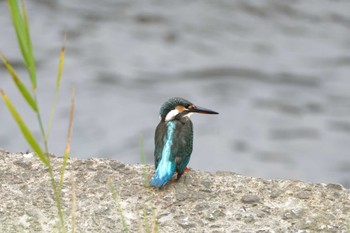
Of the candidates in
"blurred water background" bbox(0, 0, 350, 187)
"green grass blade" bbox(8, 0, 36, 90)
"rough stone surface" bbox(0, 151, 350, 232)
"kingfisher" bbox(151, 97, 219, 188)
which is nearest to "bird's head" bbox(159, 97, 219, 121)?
"kingfisher" bbox(151, 97, 219, 188)

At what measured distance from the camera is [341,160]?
1012 cm

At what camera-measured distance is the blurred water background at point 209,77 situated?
10250 millimetres

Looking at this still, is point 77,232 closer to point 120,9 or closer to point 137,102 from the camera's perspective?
point 137,102

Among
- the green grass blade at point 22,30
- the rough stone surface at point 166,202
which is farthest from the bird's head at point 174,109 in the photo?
the green grass blade at point 22,30

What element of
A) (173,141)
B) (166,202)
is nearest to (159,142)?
(173,141)

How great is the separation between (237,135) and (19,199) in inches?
233

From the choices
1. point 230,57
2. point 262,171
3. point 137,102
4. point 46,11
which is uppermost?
point 46,11

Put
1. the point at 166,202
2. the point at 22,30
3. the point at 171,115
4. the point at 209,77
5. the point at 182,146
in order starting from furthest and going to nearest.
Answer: the point at 209,77 → the point at 171,115 → the point at 182,146 → the point at 166,202 → the point at 22,30

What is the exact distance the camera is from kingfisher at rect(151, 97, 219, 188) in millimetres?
4816

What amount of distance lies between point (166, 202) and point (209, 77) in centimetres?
653

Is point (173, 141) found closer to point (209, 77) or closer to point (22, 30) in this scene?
point (22, 30)

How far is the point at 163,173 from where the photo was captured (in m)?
4.79

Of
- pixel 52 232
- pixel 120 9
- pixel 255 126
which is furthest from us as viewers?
pixel 120 9

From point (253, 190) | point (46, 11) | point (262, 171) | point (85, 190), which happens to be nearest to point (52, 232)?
point (85, 190)
